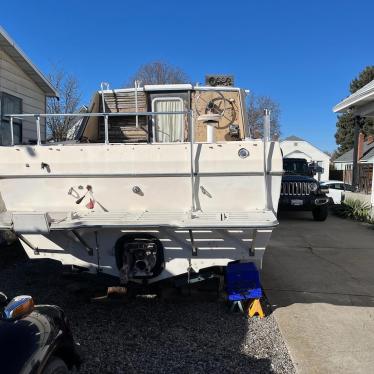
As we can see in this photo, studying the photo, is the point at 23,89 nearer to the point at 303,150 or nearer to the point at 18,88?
the point at 18,88

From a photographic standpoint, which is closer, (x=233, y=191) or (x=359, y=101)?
(x=233, y=191)

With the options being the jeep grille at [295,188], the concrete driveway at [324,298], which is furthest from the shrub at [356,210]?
the concrete driveway at [324,298]

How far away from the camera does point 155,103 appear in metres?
7.17

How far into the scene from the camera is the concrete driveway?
4094mm

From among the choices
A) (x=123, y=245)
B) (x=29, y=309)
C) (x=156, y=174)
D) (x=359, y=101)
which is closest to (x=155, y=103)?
(x=156, y=174)

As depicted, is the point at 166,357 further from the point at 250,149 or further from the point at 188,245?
the point at 250,149

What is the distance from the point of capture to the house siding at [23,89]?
368 inches

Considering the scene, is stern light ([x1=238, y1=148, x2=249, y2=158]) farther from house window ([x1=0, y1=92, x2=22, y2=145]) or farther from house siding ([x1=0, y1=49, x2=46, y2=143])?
house siding ([x1=0, y1=49, x2=46, y2=143])

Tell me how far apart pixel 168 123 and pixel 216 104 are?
2.68 ft

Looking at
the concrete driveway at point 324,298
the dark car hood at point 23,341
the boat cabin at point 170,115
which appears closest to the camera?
the dark car hood at point 23,341

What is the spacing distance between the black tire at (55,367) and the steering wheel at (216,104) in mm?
4919

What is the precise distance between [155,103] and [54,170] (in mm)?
2848

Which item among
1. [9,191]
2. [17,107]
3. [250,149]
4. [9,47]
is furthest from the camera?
[17,107]

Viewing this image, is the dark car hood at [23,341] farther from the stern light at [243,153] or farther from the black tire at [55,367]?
the stern light at [243,153]
